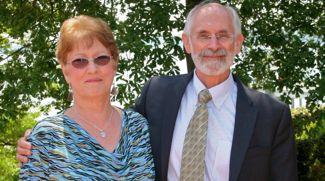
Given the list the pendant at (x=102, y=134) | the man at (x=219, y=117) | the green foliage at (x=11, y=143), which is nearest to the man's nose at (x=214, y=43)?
the man at (x=219, y=117)

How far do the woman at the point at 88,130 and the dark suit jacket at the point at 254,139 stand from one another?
26cm

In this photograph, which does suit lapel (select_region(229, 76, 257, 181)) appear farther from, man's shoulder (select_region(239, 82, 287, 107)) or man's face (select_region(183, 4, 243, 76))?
man's face (select_region(183, 4, 243, 76))

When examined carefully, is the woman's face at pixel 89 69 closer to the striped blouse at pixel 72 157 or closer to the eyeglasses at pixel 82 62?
the eyeglasses at pixel 82 62

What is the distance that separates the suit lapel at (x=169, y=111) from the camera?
11.9ft

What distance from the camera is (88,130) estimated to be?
3.24 metres

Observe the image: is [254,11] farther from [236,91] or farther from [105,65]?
[105,65]

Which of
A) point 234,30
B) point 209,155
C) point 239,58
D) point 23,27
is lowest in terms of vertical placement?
point 209,155

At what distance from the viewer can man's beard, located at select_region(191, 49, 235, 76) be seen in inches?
151

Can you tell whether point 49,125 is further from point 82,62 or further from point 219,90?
point 219,90

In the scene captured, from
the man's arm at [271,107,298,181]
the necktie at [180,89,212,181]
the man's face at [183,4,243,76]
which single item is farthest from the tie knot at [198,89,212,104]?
the man's arm at [271,107,298,181]

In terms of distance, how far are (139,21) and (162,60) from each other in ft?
2.06

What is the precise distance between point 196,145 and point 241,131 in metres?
0.32

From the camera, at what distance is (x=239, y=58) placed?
28.3 feet

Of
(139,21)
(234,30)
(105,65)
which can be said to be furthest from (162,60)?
(105,65)
